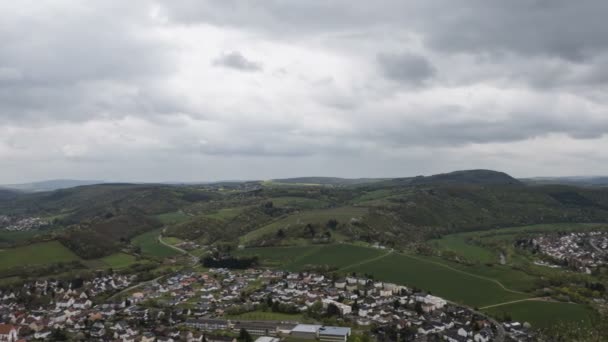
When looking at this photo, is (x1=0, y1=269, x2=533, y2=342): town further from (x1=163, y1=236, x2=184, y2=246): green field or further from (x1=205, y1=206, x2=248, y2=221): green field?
(x1=205, y1=206, x2=248, y2=221): green field

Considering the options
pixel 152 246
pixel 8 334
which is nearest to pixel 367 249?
pixel 152 246

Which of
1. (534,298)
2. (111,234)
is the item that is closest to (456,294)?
(534,298)

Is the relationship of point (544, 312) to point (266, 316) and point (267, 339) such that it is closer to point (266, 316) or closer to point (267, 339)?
point (266, 316)

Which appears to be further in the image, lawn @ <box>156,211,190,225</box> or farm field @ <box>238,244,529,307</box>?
lawn @ <box>156,211,190,225</box>

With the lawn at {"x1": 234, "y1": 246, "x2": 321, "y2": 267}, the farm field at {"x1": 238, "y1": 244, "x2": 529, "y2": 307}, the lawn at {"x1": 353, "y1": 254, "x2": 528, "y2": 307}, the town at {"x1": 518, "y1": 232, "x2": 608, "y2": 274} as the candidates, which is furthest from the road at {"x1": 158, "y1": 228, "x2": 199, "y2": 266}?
the town at {"x1": 518, "y1": 232, "x2": 608, "y2": 274}

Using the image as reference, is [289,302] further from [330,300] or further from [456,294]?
[456,294]
